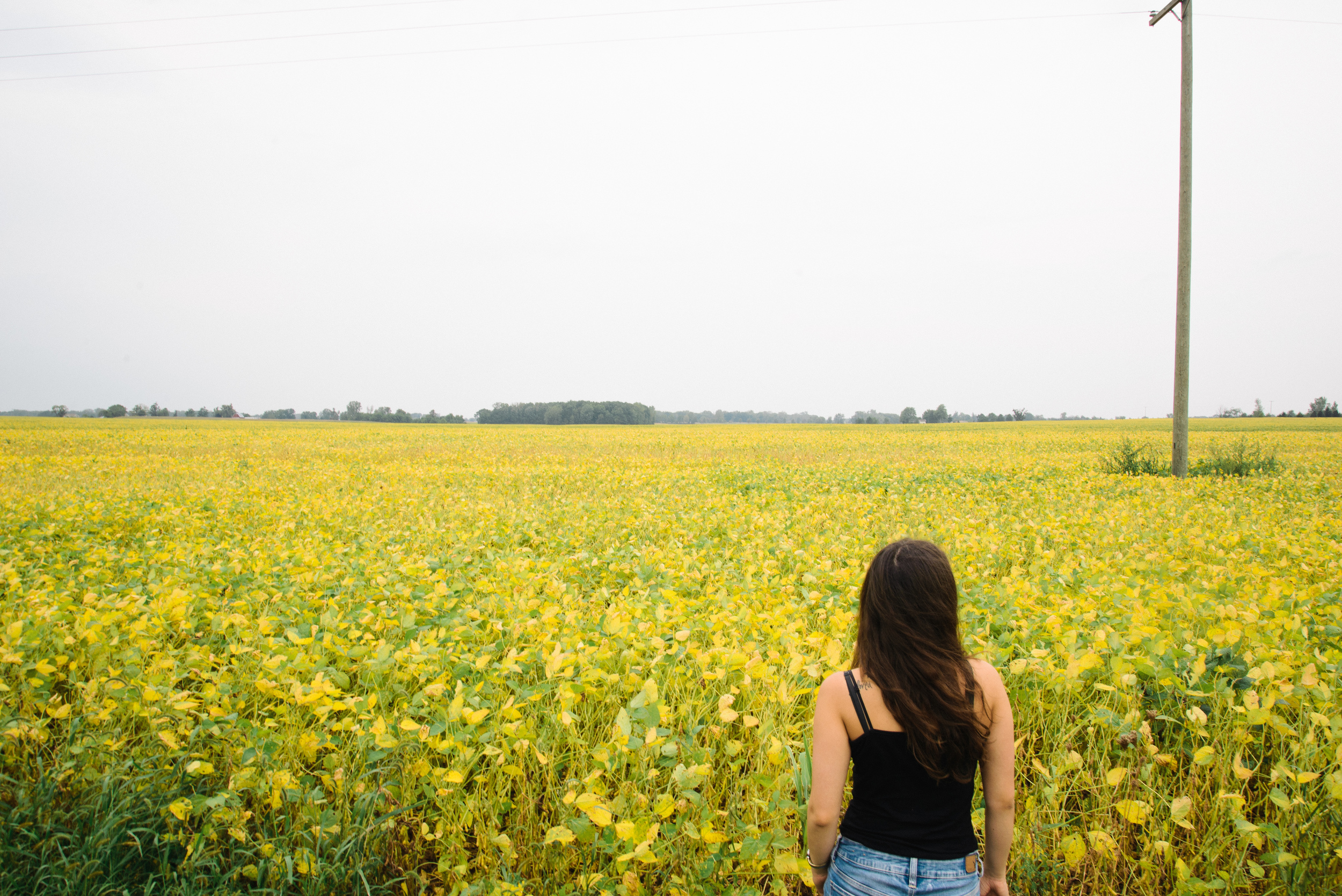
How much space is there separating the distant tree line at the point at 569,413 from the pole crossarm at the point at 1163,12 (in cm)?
7933

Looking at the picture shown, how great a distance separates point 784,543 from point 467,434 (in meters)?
37.1

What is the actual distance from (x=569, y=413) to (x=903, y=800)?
9459cm

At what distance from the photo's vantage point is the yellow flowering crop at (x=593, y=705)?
2662mm

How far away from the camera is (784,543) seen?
6.85 metres

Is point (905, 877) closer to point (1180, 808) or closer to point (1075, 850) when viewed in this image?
point (1075, 850)

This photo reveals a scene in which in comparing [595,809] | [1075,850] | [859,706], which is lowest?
[1075,850]

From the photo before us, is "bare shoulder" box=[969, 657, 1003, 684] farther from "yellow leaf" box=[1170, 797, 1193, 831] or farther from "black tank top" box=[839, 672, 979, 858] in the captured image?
"yellow leaf" box=[1170, 797, 1193, 831]

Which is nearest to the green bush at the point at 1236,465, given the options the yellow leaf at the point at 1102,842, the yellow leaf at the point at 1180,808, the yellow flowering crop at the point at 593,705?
the yellow flowering crop at the point at 593,705

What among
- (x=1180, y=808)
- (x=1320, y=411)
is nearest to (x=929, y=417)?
(x=1320, y=411)

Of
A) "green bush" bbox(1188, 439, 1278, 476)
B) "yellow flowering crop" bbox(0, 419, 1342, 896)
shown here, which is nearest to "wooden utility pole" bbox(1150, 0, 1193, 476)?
"green bush" bbox(1188, 439, 1278, 476)

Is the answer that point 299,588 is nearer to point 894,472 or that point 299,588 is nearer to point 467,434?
point 894,472

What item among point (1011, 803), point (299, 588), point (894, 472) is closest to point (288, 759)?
point (299, 588)

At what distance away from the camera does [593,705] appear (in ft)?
11.8

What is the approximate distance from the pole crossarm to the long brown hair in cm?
1751
